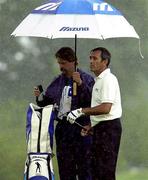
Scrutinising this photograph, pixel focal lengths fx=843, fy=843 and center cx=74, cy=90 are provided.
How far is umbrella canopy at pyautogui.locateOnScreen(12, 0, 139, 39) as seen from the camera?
7.15 metres

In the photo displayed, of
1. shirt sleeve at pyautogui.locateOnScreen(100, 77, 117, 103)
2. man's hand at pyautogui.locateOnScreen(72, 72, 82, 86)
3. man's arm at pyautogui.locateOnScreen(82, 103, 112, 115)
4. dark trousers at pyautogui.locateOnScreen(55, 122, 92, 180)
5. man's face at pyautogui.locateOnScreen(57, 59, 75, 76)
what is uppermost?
man's face at pyautogui.locateOnScreen(57, 59, 75, 76)

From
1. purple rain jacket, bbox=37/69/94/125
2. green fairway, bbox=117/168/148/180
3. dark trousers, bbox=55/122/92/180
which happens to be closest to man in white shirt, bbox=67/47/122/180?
purple rain jacket, bbox=37/69/94/125

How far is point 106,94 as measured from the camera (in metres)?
7.09

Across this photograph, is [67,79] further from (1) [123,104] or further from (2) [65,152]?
(1) [123,104]

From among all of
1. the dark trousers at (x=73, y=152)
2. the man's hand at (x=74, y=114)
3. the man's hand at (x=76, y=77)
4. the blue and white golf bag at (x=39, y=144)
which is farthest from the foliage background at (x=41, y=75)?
the man's hand at (x=74, y=114)

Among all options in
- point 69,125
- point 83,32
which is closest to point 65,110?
point 69,125

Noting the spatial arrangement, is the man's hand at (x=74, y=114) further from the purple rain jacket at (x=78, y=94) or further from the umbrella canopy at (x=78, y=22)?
the umbrella canopy at (x=78, y=22)

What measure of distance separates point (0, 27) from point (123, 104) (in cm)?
153

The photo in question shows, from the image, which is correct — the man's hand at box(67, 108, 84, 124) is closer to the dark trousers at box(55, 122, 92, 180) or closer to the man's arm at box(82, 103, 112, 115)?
the man's arm at box(82, 103, 112, 115)

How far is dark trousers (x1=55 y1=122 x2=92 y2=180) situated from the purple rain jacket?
0.47 ft

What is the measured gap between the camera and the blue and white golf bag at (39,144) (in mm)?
7406

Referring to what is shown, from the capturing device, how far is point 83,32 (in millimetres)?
7156

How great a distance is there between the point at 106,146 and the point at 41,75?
6.39 feet

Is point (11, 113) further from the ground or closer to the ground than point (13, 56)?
closer to the ground
